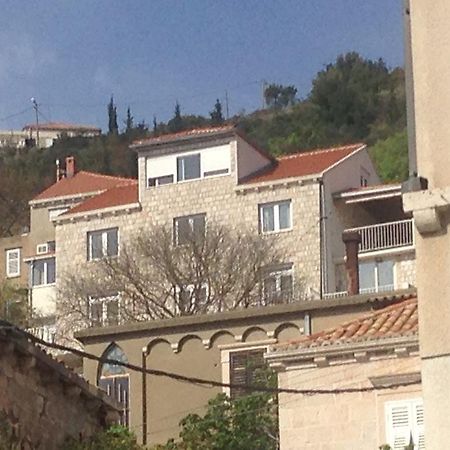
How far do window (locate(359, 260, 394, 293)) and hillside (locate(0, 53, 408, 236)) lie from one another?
3457cm

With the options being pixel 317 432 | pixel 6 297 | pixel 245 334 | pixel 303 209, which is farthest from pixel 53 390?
pixel 6 297

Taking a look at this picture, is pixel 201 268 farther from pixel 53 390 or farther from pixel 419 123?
pixel 419 123

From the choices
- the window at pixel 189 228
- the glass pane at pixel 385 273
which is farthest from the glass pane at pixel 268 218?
the glass pane at pixel 385 273

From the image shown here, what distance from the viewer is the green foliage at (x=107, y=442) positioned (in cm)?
1989

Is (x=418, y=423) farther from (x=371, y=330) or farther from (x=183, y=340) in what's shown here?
(x=183, y=340)

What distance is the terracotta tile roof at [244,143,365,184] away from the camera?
65.8 meters

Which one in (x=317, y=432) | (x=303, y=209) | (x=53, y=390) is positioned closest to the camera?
(x=53, y=390)

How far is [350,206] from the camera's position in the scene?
66.7m

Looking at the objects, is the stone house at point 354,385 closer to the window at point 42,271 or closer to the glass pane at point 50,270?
the glass pane at point 50,270

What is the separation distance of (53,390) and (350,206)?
4753cm

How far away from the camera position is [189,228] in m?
66.4

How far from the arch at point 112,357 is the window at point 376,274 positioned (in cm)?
2360

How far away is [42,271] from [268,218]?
16464mm

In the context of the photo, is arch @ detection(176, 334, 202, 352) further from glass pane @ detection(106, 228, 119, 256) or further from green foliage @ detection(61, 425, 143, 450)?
glass pane @ detection(106, 228, 119, 256)
